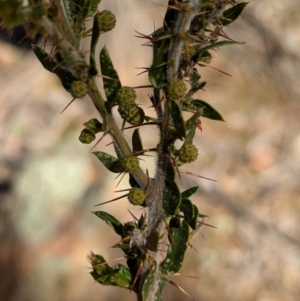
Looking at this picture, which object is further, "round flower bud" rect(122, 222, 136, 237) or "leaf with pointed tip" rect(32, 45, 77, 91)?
"round flower bud" rect(122, 222, 136, 237)

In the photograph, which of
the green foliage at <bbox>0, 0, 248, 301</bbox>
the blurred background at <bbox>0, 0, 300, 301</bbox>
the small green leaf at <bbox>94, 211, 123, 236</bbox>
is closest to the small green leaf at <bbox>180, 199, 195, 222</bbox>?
the green foliage at <bbox>0, 0, 248, 301</bbox>

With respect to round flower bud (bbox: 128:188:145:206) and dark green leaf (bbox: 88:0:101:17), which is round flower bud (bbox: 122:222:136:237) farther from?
dark green leaf (bbox: 88:0:101:17)

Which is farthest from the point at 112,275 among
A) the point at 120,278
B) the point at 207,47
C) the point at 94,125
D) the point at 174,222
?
the point at 207,47

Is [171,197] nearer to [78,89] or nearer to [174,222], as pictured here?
[174,222]

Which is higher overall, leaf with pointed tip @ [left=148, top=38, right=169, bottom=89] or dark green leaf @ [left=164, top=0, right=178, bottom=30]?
dark green leaf @ [left=164, top=0, right=178, bottom=30]

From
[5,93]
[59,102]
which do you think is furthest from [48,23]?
[5,93]

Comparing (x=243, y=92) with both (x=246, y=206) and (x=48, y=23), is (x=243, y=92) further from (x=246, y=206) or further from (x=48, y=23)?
→ (x=48, y=23)

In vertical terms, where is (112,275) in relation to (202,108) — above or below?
below
